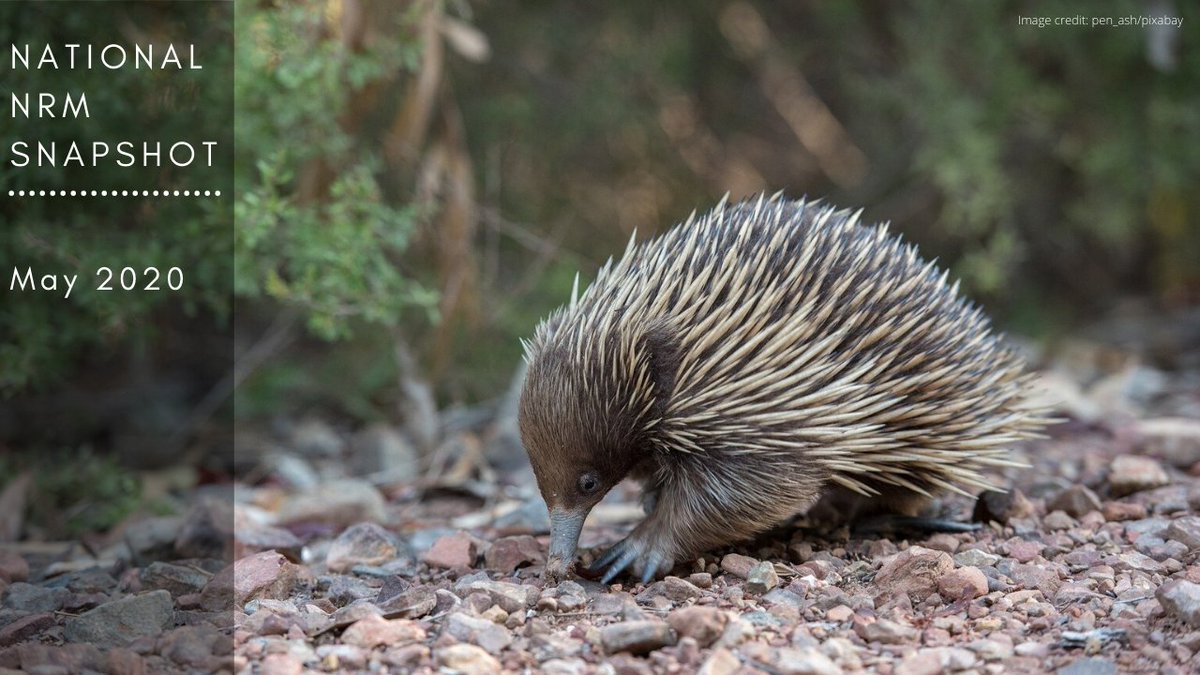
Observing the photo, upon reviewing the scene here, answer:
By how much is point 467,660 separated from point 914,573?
1136mm

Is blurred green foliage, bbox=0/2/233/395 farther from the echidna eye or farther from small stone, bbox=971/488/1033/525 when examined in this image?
small stone, bbox=971/488/1033/525

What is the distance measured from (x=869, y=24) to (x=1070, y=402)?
309cm

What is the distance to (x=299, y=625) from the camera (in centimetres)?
284

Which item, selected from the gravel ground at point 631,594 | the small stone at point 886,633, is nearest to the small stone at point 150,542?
the gravel ground at point 631,594

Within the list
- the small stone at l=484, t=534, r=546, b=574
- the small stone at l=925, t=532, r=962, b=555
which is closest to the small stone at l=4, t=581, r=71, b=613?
the small stone at l=484, t=534, r=546, b=574

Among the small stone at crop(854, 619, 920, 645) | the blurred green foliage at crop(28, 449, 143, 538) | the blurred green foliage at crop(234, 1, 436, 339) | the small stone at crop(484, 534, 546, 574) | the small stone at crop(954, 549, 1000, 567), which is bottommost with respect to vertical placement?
the small stone at crop(854, 619, 920, 645)

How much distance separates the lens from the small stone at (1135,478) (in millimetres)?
4051

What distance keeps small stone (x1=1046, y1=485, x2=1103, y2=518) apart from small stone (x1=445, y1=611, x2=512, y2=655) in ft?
6.43

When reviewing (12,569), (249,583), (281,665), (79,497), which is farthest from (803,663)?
(79,497)

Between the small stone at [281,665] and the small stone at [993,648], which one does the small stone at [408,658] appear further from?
the small stone at [993,648]

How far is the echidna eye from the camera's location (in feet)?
10.6

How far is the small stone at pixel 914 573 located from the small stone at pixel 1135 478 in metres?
1.28

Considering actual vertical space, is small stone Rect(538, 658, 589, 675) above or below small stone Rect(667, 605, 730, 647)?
below

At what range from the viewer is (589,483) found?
3248mm
